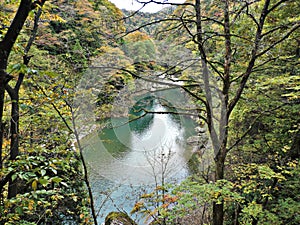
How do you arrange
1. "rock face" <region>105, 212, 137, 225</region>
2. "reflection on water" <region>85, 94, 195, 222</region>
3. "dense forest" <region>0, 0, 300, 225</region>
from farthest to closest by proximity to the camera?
"reflection on water" <region>85, 94, 195, 222</region>
"rock face" <region>105, 212, 137, 225</region>
"dense forest" <region>0, 0, 300, 225</region>

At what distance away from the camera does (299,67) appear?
3.12 metres

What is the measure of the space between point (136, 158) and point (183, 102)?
15.8ft

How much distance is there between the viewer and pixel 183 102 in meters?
3.86

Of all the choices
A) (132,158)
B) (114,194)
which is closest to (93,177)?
(114,194)

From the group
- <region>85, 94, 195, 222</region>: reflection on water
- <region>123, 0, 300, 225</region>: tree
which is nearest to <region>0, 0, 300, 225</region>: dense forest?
<region>123, 0, 300, 225</region>: tree

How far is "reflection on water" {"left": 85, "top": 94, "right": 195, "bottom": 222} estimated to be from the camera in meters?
6.51

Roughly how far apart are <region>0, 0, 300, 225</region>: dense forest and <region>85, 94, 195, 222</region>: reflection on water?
2047mm

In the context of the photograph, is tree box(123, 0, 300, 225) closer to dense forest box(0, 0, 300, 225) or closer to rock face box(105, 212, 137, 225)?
dense forest box(0, 0, 300, 225)

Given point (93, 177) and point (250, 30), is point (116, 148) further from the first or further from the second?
point (250, 30)

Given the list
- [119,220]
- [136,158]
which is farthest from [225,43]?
[136,158]

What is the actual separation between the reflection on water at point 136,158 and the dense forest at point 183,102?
2047 millimetres

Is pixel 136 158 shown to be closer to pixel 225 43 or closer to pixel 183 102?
pixel 183 102

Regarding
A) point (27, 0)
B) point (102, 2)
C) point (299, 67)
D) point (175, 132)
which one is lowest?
point (175, 132)

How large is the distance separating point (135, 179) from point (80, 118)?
3.84 metres
